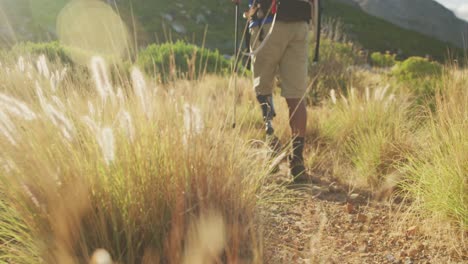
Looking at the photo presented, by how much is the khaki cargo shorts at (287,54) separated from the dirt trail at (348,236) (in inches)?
37.8

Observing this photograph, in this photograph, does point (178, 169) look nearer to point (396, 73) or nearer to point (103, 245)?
point (103, 245)

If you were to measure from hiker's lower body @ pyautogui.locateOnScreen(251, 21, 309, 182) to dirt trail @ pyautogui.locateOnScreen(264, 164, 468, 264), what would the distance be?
622 millimetres

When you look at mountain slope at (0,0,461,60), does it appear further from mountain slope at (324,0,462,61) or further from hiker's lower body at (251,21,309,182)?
hiker's lower body at (251,21,309,182)

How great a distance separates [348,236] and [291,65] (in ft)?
5.09

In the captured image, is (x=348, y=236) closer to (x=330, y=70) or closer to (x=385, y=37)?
(x=330, y=70)

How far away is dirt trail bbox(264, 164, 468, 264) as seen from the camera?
209cm

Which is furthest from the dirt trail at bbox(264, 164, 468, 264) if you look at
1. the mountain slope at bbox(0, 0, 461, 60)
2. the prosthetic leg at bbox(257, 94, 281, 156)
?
the mountain slope at bbox(0, 0, 461, 60)

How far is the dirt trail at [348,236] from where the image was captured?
2.09 meters

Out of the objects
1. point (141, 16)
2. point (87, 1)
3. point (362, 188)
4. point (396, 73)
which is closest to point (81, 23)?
point (87, 1)

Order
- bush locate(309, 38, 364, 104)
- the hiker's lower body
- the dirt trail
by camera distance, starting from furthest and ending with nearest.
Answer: bush locate(309, 38, 364, 104) < the hiker's lower body < the dirt trail

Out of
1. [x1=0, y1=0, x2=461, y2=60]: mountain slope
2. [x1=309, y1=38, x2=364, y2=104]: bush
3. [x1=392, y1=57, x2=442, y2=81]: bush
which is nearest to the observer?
[x1=392, y1=57, x2=442, y2=81]: bush

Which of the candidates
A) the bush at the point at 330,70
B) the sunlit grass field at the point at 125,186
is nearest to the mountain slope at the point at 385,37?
the bush at the point at 330,70

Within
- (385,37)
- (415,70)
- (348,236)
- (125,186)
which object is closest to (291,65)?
(348,236)

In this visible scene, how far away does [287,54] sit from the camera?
3572mm
